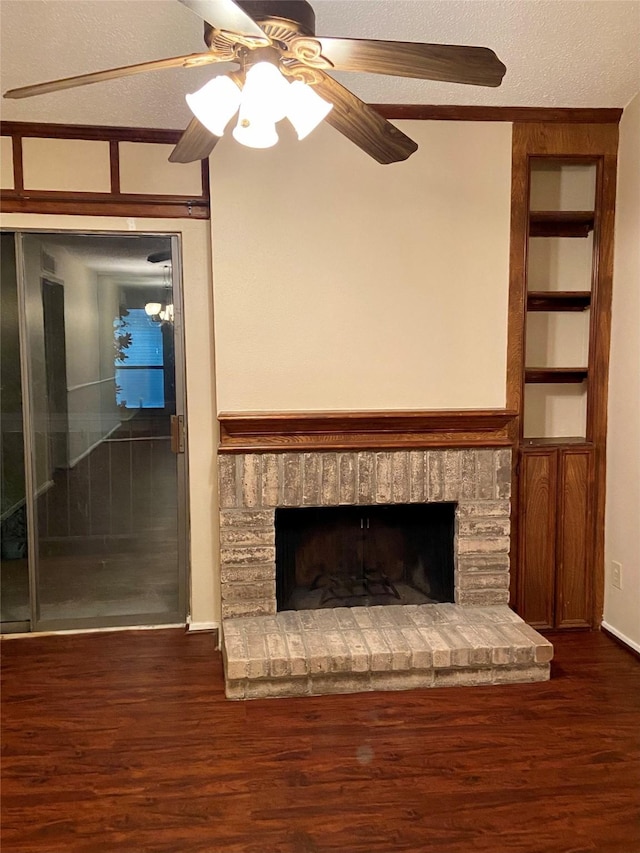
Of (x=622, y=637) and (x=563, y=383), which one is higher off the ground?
(x=563, y=383)

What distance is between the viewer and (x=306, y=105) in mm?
1725

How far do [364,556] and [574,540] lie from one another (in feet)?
3.61

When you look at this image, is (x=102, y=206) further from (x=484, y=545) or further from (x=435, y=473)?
(x=484, y=545)

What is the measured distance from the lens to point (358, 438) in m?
3.09

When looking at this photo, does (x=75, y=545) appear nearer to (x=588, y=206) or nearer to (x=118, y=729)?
(x=118, y=729)

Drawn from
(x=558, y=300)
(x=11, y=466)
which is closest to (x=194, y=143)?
(x=11, y=466)

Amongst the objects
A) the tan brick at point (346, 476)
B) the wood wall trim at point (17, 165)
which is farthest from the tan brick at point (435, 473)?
the wood wall trim at point (17, 165)

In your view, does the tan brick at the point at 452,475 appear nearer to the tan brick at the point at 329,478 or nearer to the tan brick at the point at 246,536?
the tan brick at the point at 329,478

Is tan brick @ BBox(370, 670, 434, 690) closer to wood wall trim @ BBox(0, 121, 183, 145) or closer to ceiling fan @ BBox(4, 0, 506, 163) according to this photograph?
ceiling fan @ BBox(4, 0, 506, 163)

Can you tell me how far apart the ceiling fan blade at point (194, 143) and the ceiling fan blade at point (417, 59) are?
54cm

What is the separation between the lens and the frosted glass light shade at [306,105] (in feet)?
5.61

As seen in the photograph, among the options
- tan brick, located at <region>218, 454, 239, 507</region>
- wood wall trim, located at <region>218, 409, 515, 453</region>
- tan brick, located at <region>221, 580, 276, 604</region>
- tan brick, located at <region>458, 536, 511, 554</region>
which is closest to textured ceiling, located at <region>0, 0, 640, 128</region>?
wood wall trim, located at <region>218, 409, 515, 453</region>

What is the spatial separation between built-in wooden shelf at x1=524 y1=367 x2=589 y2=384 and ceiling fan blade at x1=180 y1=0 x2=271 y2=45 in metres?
2.26

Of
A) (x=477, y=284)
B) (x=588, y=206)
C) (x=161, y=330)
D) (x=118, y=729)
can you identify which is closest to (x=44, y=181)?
(x=161, y=330)
